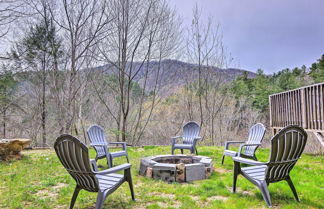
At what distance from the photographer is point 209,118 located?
9336mm

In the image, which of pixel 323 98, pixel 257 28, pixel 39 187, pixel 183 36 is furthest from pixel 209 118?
pixel 39 187

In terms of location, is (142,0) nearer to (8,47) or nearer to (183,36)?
(183,36)

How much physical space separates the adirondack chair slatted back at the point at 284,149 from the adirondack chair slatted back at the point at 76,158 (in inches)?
73.5

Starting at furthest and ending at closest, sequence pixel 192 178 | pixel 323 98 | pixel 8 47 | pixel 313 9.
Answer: pixel 313 9 < pixel 8 47 < pixel 323 98 < pixel 192 178

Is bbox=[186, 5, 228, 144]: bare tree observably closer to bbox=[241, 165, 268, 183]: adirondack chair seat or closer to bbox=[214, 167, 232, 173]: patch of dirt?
bbox=[214, 167, 232, 173]: patch of dirt

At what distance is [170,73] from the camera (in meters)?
8.74

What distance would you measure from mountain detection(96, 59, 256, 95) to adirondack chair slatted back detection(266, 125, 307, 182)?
19.4 ft

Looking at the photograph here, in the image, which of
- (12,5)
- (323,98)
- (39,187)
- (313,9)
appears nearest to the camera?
(39,187)

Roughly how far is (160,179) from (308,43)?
32.5ft

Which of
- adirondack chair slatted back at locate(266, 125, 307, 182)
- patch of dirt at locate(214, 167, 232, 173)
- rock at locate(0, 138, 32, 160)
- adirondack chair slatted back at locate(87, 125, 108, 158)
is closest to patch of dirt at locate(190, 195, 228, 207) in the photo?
adirondack chair slatted back at locate(266, 125, 307, 182)

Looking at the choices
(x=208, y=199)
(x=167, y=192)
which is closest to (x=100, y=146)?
(x=167, y=192)

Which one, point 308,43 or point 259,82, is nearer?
point 308,43

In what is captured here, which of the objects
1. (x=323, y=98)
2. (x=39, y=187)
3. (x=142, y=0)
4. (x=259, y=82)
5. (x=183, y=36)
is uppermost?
(x=142, y=0)

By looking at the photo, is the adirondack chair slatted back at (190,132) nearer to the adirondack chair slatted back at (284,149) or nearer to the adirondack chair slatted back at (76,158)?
the adirondack chair slatted back at (284,149)
